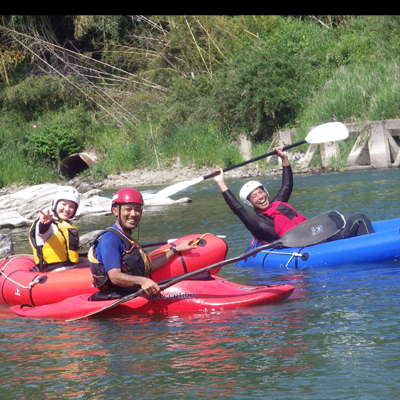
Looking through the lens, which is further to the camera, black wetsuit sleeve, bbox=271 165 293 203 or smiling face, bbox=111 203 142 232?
black wetsuit sleeve, bbox=271 165 293 203

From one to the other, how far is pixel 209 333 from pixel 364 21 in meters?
18.1

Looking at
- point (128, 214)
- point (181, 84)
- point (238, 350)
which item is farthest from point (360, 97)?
point (238, 350)

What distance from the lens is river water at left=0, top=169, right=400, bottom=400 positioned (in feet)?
9.90

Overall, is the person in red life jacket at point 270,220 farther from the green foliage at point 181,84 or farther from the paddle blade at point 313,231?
the green foliage at point 181,84

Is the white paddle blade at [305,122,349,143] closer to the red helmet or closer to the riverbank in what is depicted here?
the red helmet

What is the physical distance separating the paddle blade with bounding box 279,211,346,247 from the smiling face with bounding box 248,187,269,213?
345 mm

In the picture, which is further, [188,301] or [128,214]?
[188,301]

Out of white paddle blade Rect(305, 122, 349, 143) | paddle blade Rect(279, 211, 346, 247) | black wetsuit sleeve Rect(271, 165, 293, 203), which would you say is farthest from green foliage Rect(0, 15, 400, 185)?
paddle blade Rect(279, 211, 346, 247)

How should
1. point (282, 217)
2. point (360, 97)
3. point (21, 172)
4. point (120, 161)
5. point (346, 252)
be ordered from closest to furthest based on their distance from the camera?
point (346, 252) → point (282, 217) → point (360, 97) → point (21, 172) → point (120, 161)

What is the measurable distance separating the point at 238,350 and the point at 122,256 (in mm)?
1160

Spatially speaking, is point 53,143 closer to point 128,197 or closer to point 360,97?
point 360,97

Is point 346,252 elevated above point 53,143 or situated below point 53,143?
below

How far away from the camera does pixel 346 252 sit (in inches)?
219

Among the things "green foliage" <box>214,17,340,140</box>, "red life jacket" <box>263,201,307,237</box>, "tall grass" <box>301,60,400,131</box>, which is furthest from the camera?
"green foliage" <box>214,17,340,140</box>
